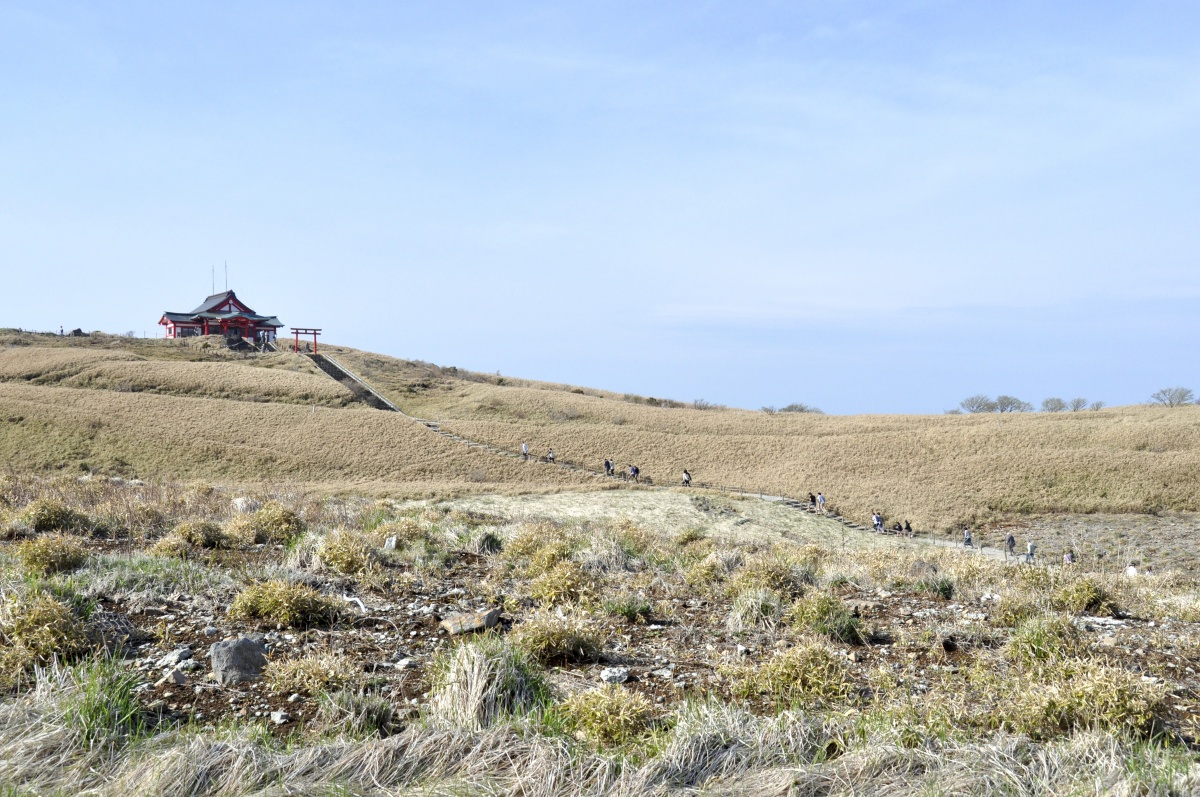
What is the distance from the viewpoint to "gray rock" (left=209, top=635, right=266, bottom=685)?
591 cm

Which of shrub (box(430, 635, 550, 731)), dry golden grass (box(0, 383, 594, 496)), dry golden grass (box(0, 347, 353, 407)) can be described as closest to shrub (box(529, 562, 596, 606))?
shrub (box(430, 635, 550, 731))

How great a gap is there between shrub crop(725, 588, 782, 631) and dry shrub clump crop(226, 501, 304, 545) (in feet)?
24.4

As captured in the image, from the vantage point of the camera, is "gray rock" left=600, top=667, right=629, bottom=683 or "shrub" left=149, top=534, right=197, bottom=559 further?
"shrub" left=149, top=534, right=197, bottom=559

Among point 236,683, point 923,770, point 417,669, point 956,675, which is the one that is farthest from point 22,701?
point 956,675

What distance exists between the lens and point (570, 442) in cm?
5534

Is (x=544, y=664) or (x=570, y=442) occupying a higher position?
(x=544, y=664)

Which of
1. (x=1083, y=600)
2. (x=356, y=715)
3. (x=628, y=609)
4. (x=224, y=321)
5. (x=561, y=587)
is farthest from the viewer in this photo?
(x=224, y=321)

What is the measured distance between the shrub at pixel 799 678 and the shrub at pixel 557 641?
4.40 ft

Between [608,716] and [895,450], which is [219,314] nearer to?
[895,450]

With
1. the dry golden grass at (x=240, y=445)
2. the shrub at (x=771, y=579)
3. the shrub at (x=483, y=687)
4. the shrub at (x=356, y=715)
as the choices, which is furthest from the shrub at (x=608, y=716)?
the dry golden grass at (x=240, y=445)

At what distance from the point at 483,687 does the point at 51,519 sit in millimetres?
9958

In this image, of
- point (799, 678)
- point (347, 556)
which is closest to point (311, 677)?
point (799, 678)

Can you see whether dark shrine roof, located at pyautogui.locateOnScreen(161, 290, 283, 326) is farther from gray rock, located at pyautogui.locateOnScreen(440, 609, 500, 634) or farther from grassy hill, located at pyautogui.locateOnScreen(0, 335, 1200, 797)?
Result: gray rock, located at pyautogui.locateOnScreen(440, 609, 500, 634)

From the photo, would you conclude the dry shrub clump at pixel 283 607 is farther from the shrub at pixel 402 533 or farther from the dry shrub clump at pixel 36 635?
the shrub at pixel 402 533
